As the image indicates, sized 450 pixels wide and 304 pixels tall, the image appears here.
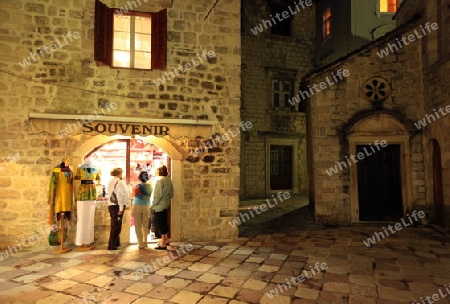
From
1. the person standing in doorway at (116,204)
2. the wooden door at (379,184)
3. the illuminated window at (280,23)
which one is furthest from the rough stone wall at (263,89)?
the person standing in doorway at (116,204)

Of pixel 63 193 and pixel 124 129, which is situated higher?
pixel 124 129

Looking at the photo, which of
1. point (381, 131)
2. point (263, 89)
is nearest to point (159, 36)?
point (381, 131)

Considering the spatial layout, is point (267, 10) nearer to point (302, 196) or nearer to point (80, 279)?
point (302, 196)

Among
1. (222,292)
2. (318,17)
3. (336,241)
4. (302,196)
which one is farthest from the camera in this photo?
(318,17)

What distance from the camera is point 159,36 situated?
22.3 feet

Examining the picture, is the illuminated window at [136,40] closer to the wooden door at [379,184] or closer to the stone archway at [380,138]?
the stone archway at [380,138]

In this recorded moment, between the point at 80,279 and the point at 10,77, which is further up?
the point at 10,77

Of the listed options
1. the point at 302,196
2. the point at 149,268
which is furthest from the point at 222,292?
the point at 302,196

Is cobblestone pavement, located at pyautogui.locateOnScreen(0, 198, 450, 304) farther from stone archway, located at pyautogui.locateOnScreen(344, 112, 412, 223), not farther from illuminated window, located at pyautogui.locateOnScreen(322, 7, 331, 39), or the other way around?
illuminated window, located at pyautogui.locateOnScreen(322, 7, 331, 39)

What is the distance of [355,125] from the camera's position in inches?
339

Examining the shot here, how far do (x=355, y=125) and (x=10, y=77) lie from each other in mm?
8776

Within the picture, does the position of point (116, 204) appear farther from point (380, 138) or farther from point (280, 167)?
point (280, 167)

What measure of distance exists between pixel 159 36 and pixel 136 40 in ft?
1.85

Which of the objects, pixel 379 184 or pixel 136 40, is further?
pixel 379 184
